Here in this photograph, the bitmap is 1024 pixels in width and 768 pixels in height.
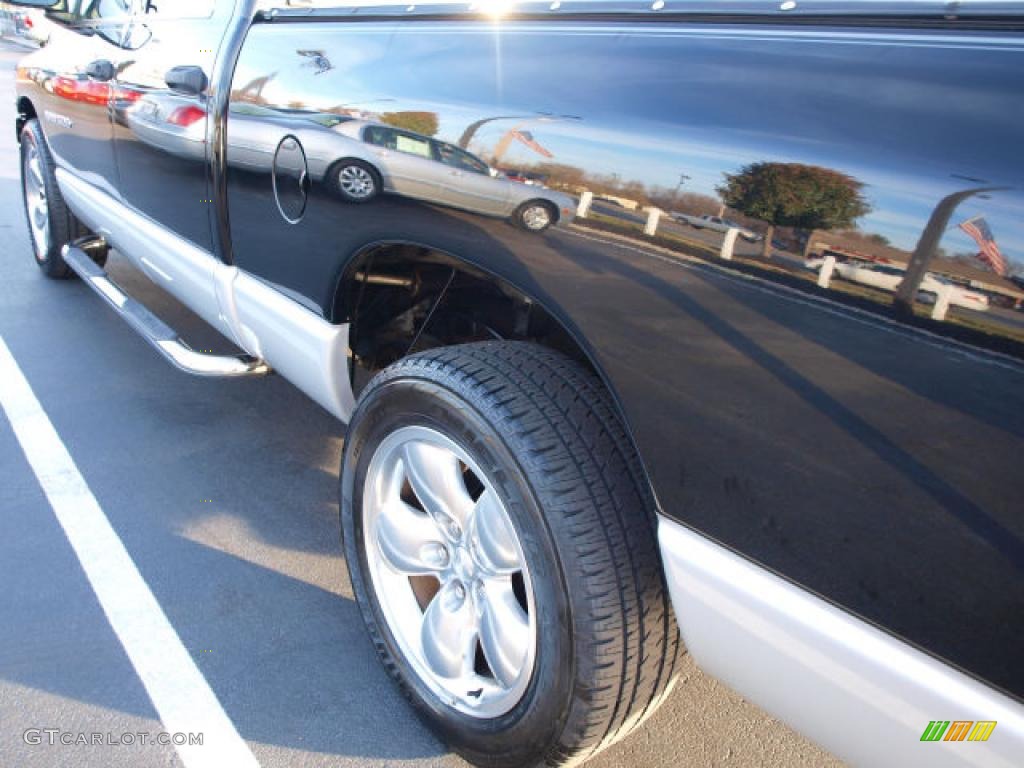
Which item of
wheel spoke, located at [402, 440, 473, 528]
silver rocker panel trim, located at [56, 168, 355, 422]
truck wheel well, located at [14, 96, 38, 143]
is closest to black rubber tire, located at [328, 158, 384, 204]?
silver rocker panel trim, located at [56, 168, 355, 422]

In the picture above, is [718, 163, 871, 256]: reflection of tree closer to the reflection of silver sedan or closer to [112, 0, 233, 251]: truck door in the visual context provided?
the reflection of silver sedan

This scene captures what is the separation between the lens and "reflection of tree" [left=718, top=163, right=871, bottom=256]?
1080mm

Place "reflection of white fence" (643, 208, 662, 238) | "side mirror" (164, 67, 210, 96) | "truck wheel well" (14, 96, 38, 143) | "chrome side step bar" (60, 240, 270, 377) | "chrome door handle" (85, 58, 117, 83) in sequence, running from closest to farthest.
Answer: "reflection of white fence" (643, 208, 662, 238)
"side mirror" (164, 67, 210, 96)
"chrome side step bar" (60, 240, 270, 377)
"chrome door handle" (85, 58, 117, 83)
"truck wheel well" (14, 96, 38, 143)

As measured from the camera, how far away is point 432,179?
1.71 metres

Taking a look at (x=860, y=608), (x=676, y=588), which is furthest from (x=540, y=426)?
(x=860, y=608)

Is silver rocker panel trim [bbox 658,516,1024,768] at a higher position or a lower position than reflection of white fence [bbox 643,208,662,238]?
lower

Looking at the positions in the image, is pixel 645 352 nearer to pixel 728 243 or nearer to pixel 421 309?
pixel 728 243

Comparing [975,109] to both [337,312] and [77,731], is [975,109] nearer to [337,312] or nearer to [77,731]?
[337,312]

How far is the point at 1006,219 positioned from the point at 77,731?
222cm

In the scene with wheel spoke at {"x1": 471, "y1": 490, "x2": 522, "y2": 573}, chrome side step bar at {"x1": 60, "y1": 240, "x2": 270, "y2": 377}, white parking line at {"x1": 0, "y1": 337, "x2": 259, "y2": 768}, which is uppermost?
wheel spoke at {"x1": 471, "y1": 490, "x2": 522, "y2": 573}

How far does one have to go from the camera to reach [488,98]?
1.57 metres

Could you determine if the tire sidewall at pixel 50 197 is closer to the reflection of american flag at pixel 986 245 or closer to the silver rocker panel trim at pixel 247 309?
the silver rocker panel trim at pixel 247 309

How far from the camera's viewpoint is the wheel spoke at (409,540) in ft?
6.40

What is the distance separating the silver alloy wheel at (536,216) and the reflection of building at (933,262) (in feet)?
1.75
